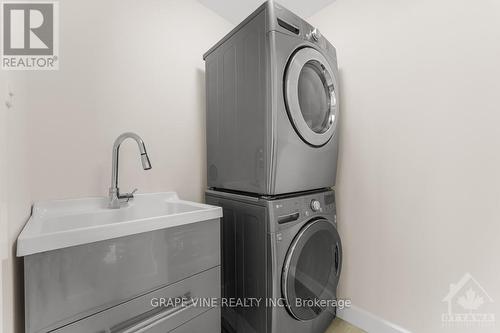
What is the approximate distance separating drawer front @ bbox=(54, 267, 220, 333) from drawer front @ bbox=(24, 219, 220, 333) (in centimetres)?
3

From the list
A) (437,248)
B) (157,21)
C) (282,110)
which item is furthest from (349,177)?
(157,21)

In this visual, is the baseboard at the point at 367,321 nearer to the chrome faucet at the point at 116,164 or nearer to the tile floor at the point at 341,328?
the tile floor at the point at 341,328

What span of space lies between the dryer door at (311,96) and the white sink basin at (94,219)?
653mm

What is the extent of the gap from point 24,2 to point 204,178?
1271 millimetres

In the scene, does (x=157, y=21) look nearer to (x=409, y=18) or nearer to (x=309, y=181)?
(x=309, y=181)

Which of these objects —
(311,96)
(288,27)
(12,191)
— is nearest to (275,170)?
(311,96)

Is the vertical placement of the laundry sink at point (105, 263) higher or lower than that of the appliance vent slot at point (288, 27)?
lower

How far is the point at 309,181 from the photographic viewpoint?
1.32m

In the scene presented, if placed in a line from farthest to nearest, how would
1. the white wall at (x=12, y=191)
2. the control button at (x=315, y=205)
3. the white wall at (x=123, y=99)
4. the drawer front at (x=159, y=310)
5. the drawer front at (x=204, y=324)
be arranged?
the control button at (x=315, y=205)
the white wall at (x=123, y=99)
the drawer front at (x=204, y=324)
the drawer front at (x=159, y=310)
the white wall at (x=12, y=191)

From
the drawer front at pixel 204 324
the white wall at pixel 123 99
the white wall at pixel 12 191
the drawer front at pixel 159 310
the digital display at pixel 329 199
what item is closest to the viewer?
the white wall at pixel 12 191

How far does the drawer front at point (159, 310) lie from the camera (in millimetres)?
756

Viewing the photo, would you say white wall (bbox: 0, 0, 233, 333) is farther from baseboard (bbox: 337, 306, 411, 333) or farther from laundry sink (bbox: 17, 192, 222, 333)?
baseboard (bbox: 337, 306, 411, 333)

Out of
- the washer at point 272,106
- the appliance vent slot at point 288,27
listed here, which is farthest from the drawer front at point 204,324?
the appliance vent slot at point 288,27

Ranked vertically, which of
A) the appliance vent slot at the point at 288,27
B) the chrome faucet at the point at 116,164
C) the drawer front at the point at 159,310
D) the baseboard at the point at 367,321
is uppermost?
the appliance vent slot at the point at 288,27
